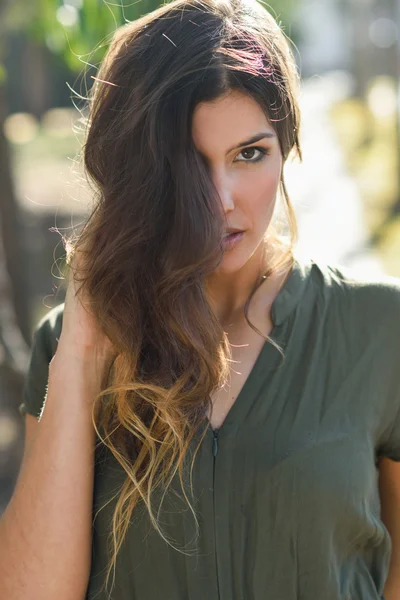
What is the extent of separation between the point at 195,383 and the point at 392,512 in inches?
25.9

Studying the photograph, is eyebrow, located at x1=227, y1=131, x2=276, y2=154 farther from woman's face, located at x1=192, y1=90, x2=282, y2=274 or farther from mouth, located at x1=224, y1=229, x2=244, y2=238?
mouth, located at x1=224, y1=229, x2=244, y2=238

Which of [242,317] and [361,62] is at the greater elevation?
[361,62]

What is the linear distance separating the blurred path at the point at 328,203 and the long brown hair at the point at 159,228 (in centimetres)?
416

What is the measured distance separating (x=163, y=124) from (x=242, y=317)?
59 cm

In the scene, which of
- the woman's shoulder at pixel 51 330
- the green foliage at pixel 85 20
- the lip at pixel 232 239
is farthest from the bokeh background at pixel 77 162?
the lip at pixel 232 239

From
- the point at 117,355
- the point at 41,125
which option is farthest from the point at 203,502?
the point at 41,125

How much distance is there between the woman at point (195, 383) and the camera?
2314mm

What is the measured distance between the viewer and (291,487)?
2.28 metres

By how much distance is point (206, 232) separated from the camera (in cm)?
232

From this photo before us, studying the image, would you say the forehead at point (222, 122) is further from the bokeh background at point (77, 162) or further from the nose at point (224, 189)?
the bokeh background at point (77, 162)

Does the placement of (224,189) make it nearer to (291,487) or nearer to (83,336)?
(83,336)

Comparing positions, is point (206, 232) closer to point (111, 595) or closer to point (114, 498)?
point (114, 498)

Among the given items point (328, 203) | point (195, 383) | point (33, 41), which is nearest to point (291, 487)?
point (195, 383)

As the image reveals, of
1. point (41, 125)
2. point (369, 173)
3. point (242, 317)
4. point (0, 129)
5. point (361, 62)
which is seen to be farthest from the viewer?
point (41, 125)
